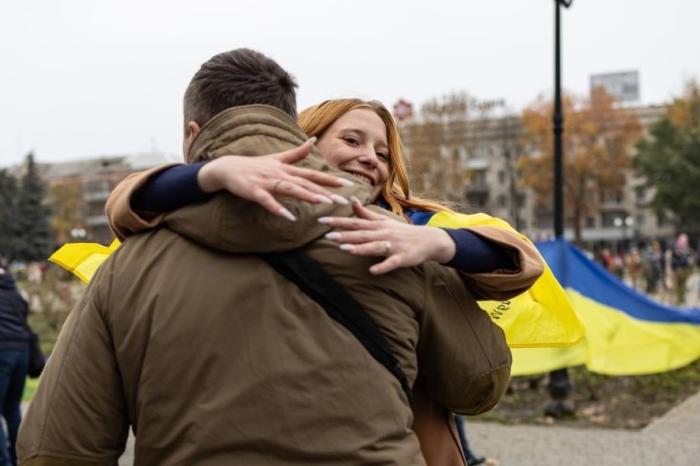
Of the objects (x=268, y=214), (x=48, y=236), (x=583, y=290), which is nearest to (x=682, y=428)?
(x=583, y=290)

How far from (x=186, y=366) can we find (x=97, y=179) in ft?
358

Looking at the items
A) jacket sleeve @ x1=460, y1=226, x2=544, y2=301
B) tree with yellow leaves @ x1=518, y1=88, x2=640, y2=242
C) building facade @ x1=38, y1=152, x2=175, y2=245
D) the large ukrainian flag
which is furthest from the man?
tree with yellow leaves @ x1=518, y1=88, x2=640, y2=242

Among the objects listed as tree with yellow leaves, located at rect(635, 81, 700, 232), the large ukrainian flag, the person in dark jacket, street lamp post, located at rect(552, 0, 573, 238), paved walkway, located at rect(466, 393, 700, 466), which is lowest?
tree with yellow leaves, located at rect(635, 81, 700, 232)

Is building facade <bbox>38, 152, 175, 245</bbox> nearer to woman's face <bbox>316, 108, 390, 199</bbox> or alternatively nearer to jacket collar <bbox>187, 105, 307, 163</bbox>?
woman's face <bbox>316, 108, 390, 199</bbox>

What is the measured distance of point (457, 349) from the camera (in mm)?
1893

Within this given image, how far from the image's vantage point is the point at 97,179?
10662 cm

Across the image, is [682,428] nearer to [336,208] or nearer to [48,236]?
[336,208]

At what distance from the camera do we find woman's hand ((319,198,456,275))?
1.66m

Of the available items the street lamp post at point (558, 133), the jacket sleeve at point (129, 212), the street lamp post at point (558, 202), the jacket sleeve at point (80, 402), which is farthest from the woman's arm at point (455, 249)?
the street lamp post at point (558, 133)

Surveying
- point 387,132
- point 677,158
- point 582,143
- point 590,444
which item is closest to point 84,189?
point 582,143

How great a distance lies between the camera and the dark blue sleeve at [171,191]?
170 cm

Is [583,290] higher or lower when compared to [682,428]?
higher

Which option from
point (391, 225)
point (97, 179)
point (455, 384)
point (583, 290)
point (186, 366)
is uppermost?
point (391, 225)

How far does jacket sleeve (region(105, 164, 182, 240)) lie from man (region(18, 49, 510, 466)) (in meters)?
0.03
